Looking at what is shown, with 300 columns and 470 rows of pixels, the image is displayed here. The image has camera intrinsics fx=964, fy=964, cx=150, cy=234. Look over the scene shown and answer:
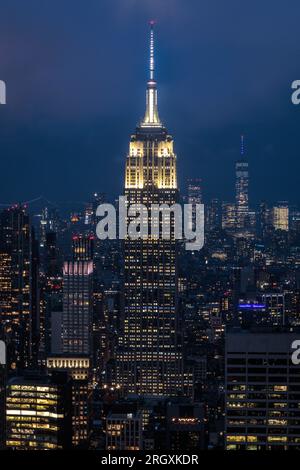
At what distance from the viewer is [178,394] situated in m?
12.9

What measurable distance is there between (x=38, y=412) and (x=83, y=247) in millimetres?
2590

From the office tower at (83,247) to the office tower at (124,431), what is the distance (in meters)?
2.02

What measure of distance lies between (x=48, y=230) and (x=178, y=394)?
353cm

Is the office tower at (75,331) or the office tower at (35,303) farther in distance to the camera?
the office tower at (35,303)

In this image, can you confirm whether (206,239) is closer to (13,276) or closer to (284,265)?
(284,265)

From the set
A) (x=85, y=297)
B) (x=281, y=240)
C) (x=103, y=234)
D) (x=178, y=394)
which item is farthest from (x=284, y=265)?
(x=85, y=297)

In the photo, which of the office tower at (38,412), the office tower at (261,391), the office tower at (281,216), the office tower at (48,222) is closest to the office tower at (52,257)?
the office tower at (48,222)

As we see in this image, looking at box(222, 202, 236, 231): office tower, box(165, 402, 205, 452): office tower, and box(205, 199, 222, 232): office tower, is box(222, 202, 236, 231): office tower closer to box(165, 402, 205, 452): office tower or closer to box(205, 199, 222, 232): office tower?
box(205, 199, 222, 232): office tower

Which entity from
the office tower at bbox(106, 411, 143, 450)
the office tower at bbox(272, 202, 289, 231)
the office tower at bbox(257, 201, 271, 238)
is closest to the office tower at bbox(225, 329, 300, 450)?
the office tower at bbox(106, 411, 143, 450)

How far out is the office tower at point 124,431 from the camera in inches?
319

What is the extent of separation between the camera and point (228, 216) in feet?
30.6

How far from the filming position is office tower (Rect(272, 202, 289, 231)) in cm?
877

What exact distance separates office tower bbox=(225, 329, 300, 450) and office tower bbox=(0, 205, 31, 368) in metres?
3.98

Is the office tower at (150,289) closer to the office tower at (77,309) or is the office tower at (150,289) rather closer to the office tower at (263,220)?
the office tower at (77,309)
